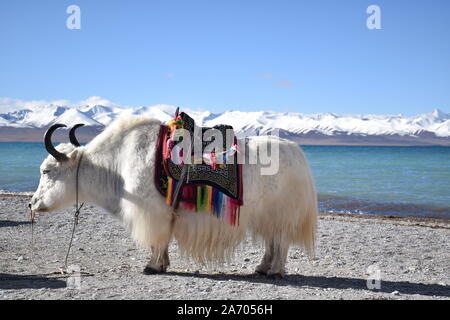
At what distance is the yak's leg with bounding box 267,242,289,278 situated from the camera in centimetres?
418

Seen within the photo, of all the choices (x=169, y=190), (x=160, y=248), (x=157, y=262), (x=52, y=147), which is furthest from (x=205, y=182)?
(x=52, y=147)

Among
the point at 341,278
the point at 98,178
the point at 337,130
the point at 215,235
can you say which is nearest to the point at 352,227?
the point at 341,278

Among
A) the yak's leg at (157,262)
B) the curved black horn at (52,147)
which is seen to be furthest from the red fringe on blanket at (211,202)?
the curved black horn at (52,147)

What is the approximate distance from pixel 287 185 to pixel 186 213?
869mm

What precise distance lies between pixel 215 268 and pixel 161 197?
923 mm

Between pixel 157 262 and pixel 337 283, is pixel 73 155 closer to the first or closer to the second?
pixel 157 262

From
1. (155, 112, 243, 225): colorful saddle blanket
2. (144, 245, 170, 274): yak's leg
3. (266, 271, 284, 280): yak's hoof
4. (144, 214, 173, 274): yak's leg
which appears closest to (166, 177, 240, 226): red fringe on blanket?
(155, 112, 243, 225): colorful saddle blanket

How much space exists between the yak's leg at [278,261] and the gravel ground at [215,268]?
102 mm

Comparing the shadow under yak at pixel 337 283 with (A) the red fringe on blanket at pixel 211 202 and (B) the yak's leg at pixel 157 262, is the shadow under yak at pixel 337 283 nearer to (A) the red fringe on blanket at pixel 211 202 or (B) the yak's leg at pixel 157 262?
(B) the yak's leg at pixel 157 262

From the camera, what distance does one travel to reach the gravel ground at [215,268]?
353 centimetres

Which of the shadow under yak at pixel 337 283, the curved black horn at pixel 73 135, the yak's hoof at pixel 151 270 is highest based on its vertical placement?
the curved black horn at pixel 73 135

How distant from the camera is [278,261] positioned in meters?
4.19
